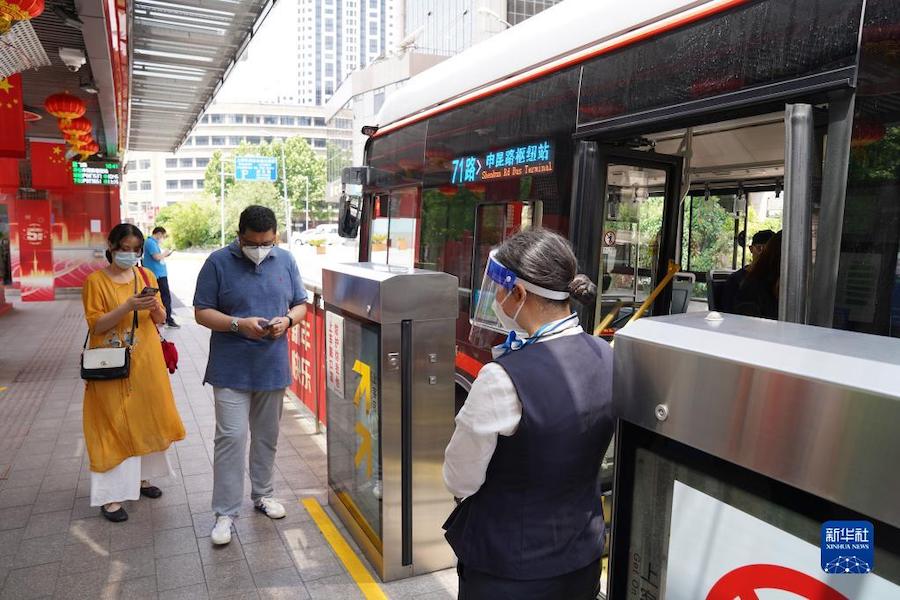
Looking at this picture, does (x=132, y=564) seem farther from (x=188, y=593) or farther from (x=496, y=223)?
(x=496, y=223)

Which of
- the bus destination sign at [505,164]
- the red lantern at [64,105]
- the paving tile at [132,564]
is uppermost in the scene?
the red lantern at [64,105]

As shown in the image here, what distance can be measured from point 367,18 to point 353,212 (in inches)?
6923

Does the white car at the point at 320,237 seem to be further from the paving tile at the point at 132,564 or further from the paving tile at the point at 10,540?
the paving tile at the point at 132,564

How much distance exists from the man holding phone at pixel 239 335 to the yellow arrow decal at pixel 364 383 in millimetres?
462

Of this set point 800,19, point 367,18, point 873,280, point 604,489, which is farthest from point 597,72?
point 367,18

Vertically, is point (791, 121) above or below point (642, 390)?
above

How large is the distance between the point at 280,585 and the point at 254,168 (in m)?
33.8

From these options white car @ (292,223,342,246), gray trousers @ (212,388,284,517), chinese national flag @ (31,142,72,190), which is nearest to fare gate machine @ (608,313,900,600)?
gray trousers @ (212,388,284,517)

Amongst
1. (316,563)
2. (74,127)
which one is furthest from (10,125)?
(316,563)

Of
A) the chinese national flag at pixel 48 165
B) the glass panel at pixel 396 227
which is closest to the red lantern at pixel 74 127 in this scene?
the chinese national flag at pixel 48 165

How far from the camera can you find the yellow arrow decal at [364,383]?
3719 millimetres

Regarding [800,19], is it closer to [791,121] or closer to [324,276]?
[791,121]

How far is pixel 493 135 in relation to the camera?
452 centimetres

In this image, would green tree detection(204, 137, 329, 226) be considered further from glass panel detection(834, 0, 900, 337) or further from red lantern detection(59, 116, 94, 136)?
glass panel detection(834, 0, 900, 337)
